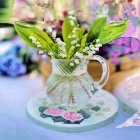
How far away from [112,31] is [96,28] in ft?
0.14

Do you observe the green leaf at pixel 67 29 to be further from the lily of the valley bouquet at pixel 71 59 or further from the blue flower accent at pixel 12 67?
the blue flower accent at pixel 12 67

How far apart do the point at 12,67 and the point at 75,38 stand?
431 mm

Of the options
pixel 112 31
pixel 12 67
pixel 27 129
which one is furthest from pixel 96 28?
pixel 12 67

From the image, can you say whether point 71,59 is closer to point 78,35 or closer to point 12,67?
point 78,35

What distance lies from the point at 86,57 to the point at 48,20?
208 millimetres

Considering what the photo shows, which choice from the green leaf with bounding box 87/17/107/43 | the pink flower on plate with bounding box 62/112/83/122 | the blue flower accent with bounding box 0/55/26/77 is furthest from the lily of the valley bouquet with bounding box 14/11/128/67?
the blue flower accent with bounding box 0/55/26/77

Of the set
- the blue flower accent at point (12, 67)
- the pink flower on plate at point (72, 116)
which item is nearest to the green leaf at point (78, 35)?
the pink flower on plate at point (72, 116)

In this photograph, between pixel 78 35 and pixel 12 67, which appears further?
pixel 12 67

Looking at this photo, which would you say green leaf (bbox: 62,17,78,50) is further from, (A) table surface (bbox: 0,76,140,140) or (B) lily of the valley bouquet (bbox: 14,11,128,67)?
(A) table surface (bbox: 0,76,140,140)

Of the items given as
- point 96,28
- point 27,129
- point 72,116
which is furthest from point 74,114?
point 96,28

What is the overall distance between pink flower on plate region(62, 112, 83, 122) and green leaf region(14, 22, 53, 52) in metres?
0.18

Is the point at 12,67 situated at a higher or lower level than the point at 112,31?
lower

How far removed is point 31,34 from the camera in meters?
0.93

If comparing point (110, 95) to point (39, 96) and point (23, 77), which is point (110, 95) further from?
point (23, 77)
